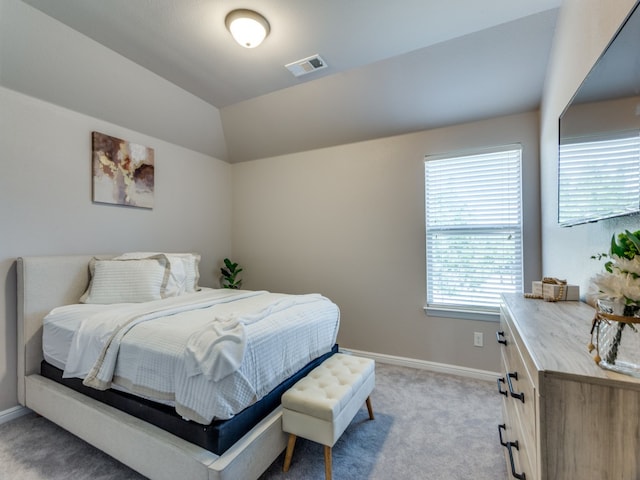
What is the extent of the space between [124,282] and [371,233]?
7.69 feet

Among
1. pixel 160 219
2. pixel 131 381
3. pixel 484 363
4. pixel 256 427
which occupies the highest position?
pixel 160 219

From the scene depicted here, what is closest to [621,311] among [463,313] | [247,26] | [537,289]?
[537,289]

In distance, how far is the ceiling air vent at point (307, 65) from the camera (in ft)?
8.19

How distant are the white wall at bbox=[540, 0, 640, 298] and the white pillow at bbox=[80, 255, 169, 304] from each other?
2729 mm

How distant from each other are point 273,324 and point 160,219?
2.25m

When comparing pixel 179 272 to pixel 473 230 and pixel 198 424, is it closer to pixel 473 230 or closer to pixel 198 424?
pixel 198 424

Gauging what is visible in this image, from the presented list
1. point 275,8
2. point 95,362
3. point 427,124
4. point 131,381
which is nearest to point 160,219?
point 95,362

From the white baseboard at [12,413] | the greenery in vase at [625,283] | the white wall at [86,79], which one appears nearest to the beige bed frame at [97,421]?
the white baseboard at [12,413]

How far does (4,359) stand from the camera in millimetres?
2170

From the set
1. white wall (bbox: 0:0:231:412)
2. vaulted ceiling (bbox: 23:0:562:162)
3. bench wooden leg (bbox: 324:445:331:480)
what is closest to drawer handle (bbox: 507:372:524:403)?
bench wooden leg (bbox: 324:445:331:480)

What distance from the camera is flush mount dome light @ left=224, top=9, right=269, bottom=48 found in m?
1.97

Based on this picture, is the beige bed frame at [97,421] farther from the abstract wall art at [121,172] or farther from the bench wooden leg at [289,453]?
the abstract wall art at [121,172]

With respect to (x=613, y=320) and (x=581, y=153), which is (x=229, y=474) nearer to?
(x=613, y=320)

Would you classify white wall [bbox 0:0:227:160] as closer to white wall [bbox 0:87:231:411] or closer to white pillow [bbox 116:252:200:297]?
white wall [bbox 0:87:231:411]
